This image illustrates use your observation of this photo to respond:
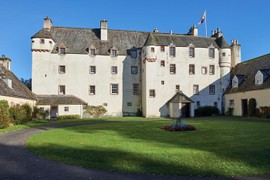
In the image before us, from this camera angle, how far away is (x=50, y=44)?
129ft

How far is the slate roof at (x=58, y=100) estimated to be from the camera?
120 ft

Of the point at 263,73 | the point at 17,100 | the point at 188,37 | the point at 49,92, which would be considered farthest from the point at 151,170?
the point at 188,37

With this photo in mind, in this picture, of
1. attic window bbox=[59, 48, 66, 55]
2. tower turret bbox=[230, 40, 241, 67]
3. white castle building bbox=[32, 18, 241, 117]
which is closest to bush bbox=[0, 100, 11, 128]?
white castle building bbox=[32, 18, 241, 117]

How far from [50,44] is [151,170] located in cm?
3472

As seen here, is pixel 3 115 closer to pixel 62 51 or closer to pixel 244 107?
pixel 62 51

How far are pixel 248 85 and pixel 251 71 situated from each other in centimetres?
323

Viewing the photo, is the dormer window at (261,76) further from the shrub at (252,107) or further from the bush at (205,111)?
the bush at (205,111)

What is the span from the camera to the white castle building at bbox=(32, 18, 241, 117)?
39.4m

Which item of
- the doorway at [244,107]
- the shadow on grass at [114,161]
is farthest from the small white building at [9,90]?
the doorway at [244,107]

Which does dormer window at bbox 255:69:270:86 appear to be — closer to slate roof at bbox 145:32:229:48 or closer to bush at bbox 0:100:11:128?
slate roof at bbox 145:32:229:48

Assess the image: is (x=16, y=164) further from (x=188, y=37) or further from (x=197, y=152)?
(x=188, y=37)

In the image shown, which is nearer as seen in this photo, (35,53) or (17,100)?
(17,100)

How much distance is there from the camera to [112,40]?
141 feet

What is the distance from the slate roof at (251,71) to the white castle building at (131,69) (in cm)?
270
